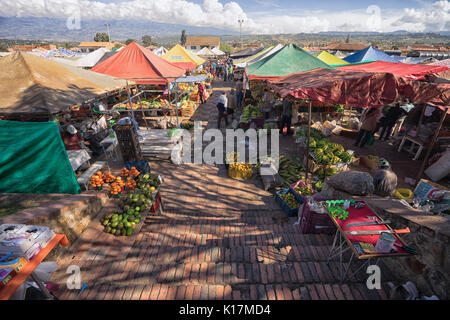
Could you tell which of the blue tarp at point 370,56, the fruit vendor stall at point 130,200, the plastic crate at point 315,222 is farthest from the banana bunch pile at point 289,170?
the blue tarp at point 370,56

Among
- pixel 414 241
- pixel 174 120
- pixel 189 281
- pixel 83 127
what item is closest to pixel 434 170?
pixel 414 241

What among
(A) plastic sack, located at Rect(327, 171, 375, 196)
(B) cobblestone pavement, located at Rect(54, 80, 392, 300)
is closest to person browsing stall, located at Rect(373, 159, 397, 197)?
(A) plastic sack, located at Rect(327, 171, 375, 196)

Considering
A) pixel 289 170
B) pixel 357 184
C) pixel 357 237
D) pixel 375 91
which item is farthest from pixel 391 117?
pixel 357 237

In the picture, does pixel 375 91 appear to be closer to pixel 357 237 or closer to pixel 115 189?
pixel 357 237

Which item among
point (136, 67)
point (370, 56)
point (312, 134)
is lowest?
point (312, 134)

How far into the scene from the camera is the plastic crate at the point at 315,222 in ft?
14.7

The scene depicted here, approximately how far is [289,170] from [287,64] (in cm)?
709

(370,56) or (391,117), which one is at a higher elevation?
(370,56)

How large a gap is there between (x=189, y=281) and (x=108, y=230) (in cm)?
229

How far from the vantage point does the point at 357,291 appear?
118 inches

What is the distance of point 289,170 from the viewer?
295 inches

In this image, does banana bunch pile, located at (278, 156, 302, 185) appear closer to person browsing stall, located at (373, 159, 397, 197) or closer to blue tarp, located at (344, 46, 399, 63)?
person browsing stall, located at (373, 159, 397, 197)

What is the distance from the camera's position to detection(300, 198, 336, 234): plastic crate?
447cm

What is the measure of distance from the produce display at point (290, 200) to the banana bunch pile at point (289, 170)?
1079 mm
